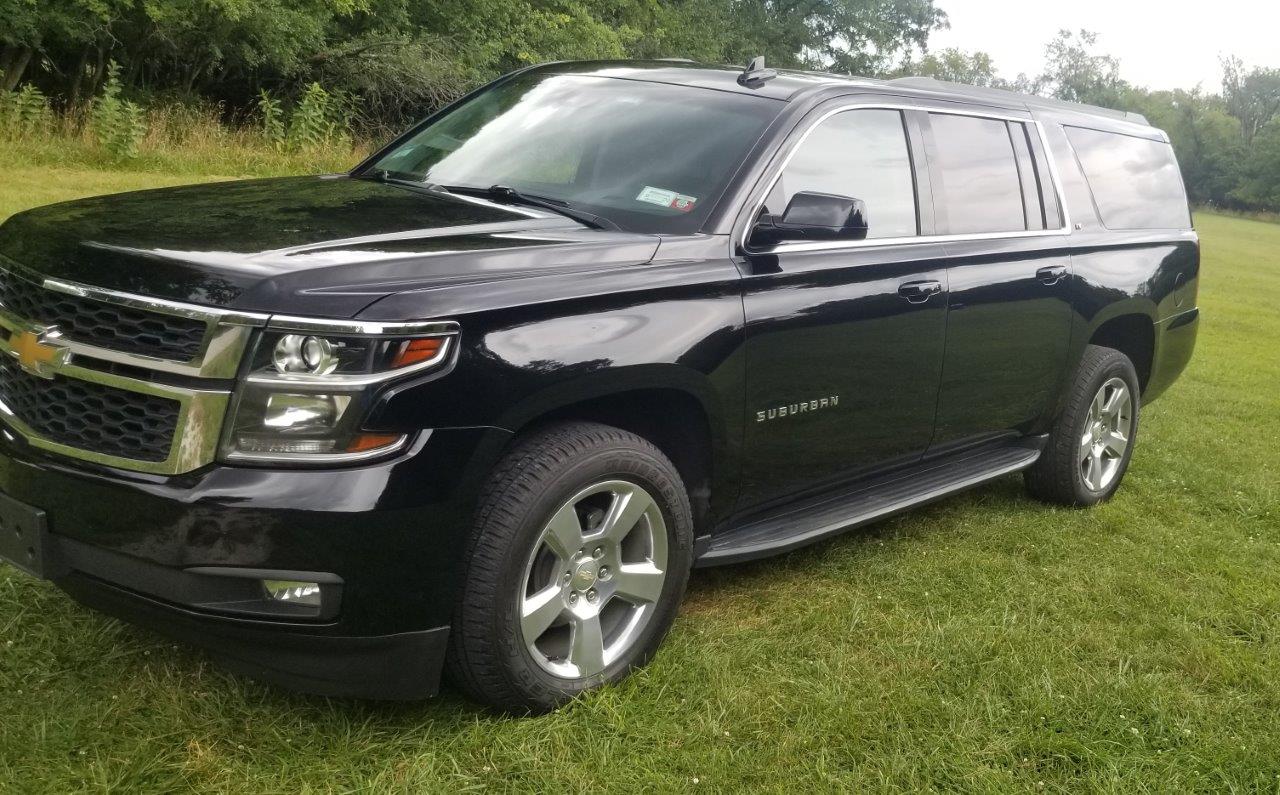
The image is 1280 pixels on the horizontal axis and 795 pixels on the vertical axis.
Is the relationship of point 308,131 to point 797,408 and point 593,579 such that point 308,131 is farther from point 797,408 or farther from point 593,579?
point 593,579

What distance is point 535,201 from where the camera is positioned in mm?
3881

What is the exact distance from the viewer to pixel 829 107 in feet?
13.4

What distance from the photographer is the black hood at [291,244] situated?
2.71 meters

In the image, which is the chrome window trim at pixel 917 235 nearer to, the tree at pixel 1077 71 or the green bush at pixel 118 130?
the green bush at pixel 118 130

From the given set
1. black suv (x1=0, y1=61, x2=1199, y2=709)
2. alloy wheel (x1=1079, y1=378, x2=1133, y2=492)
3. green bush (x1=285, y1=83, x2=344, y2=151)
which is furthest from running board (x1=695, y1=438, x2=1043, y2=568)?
green bush (x1=285, y1=83, x2=344, y2=151)

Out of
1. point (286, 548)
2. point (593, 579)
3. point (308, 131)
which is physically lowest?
point (308, 131)

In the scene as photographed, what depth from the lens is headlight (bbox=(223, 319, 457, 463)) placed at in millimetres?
2650

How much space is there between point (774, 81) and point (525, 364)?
6.12 ft

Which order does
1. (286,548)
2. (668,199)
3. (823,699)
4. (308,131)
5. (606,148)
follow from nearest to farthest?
(286,548) → (823,699) → (668,199) → (606,148) → (308,131)

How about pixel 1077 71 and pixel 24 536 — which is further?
pixel 1077 71

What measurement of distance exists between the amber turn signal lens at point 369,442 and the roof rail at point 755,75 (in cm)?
214

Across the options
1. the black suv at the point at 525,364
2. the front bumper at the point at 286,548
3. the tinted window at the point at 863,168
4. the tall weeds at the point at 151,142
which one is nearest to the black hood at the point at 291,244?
the black suv at the point at 525,364

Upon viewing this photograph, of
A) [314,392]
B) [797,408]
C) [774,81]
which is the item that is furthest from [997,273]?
[314,392]

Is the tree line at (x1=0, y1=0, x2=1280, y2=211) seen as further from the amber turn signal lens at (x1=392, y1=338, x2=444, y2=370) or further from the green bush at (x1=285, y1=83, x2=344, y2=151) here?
the amber turn signal lens at (x1=392, y1=338, x2=444, y2=370)
